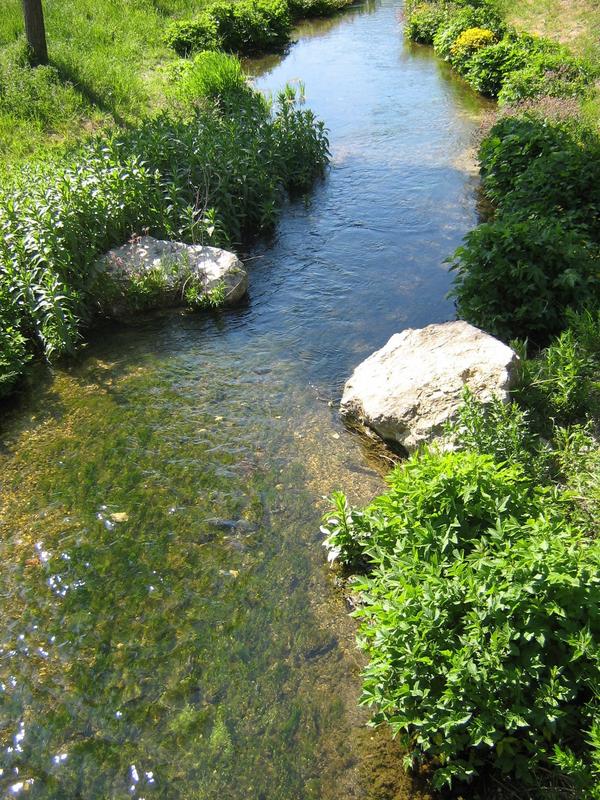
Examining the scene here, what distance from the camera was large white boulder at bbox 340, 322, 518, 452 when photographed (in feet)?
20.1

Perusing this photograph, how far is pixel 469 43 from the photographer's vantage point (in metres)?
18.3

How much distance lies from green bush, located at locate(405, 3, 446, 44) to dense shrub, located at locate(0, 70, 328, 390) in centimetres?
1128

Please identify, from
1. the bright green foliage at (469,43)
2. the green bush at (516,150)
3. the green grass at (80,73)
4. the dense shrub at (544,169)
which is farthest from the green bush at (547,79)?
the green grass at (80,73)

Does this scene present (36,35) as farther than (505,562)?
Yes

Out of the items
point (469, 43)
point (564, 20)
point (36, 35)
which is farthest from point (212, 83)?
point (564, 20)

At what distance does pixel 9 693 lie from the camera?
4738 millimetres

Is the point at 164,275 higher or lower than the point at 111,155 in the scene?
lower

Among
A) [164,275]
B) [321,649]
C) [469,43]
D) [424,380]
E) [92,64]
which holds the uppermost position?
[469,43]

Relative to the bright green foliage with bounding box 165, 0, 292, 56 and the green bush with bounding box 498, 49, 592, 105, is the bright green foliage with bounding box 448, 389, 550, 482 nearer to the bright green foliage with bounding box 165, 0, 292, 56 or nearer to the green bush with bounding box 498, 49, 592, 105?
the green bush with bounding box 498, 49, 592, 105

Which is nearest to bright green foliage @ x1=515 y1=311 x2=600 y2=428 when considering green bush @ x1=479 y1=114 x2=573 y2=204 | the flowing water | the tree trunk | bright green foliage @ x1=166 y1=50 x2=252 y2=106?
the flowing water

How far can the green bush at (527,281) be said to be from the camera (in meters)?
7.43

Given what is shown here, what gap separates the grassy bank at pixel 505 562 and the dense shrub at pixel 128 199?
15.4 ft

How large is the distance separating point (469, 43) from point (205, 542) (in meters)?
17.7

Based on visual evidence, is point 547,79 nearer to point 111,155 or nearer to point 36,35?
point 111,155
